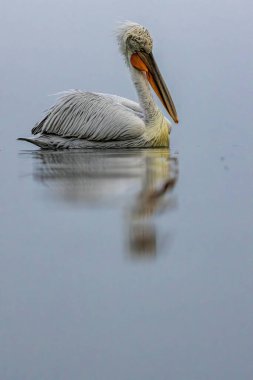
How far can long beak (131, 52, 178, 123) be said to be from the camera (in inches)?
489

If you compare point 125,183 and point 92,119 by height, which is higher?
point 92,119

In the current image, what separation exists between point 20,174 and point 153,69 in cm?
566

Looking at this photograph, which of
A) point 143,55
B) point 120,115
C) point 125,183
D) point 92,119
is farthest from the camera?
point 143,55

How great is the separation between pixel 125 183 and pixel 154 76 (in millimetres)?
6771

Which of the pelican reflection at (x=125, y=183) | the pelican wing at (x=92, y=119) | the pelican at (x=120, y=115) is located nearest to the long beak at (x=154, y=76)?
the pelican at (x=120, y=115)

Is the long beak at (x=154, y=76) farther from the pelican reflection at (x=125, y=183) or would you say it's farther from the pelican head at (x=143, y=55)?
the pelican reflection at (x=125, y=183)

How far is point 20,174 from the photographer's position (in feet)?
23.4

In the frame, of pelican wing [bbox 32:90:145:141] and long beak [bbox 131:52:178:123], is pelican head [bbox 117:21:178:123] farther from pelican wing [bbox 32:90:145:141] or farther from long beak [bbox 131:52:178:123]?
pelican wing [bbox 32:90:145:141]

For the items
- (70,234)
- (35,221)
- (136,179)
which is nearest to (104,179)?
(136,179)

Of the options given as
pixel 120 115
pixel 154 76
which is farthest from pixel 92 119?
pixel 154 76

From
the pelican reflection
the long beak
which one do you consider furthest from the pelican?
the pelican reflection

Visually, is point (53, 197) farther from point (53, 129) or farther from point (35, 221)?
point (53, 129)

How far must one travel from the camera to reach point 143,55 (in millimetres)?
12398

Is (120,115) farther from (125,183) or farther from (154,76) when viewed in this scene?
(125,183)
